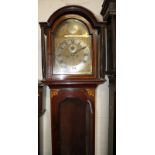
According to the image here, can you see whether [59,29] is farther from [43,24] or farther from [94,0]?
[94,0]

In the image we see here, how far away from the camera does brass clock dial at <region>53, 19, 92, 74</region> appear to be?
68.9 inches

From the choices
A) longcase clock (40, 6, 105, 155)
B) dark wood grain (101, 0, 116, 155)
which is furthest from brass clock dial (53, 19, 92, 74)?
dark wood grain (101, 0, 116, 155)

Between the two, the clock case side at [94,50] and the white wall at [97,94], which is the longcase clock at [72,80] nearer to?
the clock case side at [94,50]

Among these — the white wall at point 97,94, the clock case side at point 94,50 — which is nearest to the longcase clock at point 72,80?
the clock case side at point 94,50

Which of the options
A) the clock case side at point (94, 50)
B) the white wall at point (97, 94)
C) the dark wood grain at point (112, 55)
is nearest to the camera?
the dark wood grain at point (112, 55)

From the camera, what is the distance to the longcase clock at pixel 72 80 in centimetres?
170

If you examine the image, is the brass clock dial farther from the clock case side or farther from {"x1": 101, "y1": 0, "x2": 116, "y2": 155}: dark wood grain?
{"x1": 101, "y1": 0, "x2": 116, "y2": 155}: dark wood grain

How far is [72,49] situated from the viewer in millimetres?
1775
